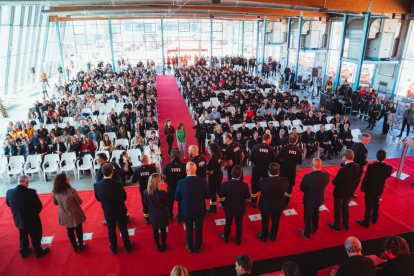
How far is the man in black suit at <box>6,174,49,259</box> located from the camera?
13.9 ft

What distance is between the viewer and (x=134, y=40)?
30391 millimetres

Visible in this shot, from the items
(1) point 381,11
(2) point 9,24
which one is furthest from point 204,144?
(2) point 9,24

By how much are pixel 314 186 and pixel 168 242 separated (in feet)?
9.26

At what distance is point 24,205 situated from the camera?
428 cm

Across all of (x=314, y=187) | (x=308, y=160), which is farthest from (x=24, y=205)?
(x=308, y=160)

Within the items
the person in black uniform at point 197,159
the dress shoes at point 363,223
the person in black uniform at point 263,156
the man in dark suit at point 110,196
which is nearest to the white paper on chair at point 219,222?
the person in black uniform at point 263,156

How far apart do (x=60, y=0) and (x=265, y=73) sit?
1911 centimetres

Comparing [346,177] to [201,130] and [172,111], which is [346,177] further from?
[172,111]

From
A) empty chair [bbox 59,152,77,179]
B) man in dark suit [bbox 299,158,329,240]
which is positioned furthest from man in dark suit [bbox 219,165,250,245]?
empty chair [bbox 59,152,77,179]

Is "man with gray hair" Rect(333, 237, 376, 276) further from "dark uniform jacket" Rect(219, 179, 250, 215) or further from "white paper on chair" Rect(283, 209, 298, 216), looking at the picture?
"white paper on chair" Rect(283, 209, 298, 216)

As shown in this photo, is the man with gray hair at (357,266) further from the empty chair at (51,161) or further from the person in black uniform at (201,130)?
the empty chair at (51,161)

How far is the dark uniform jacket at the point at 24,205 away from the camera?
4234 millimetres

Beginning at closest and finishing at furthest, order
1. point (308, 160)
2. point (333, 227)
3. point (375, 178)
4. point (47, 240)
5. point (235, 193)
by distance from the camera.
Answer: point (235, 193), point (375, 178), point (47, 240), point (333, 227), point (308, 160)

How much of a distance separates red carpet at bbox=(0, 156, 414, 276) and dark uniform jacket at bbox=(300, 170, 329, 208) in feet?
2.88
